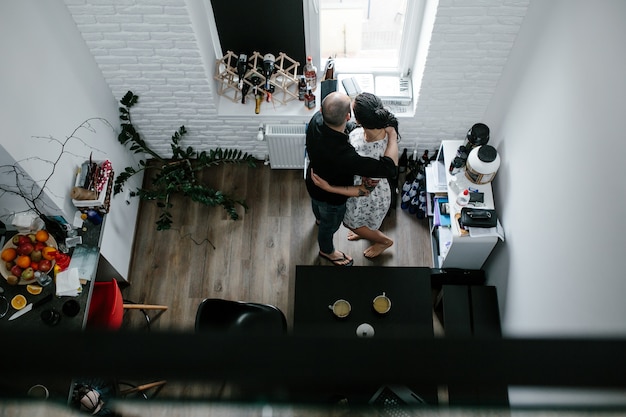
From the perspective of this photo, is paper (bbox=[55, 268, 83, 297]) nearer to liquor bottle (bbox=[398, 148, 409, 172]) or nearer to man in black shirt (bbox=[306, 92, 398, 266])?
man in black shirt (bbox=[306, 92, 398, 266])

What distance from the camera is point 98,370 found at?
49 centimetres

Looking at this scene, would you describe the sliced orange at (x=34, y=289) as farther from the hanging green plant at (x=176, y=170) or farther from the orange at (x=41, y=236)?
the hanging green plant at (x=176, y=170)

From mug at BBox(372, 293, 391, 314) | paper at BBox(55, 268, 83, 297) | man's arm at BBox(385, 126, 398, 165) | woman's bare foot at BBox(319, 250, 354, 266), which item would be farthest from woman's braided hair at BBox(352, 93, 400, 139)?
paper at BBox(55, 268, 83, 297)

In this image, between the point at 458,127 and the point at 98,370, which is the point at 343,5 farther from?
the point at 98,370

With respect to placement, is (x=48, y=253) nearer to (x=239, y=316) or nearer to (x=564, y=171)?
(x=239, y=316)

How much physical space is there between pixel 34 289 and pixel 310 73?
240 cm

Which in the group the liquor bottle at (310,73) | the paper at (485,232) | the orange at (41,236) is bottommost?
the orange at (41,236)

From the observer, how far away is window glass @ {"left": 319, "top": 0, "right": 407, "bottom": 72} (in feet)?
12.6

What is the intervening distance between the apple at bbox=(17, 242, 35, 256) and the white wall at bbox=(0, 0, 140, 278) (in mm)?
283

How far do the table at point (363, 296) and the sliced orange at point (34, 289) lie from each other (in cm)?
151

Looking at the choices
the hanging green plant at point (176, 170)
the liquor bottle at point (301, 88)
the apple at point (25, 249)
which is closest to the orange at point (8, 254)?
the apple at point (25, 249)

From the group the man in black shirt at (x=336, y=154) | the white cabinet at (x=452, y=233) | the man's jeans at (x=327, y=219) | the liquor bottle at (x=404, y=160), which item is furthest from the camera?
the liquor bottle at (x=404, y=160)

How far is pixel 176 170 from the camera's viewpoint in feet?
14.0

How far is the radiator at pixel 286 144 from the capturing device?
415 centimetres
